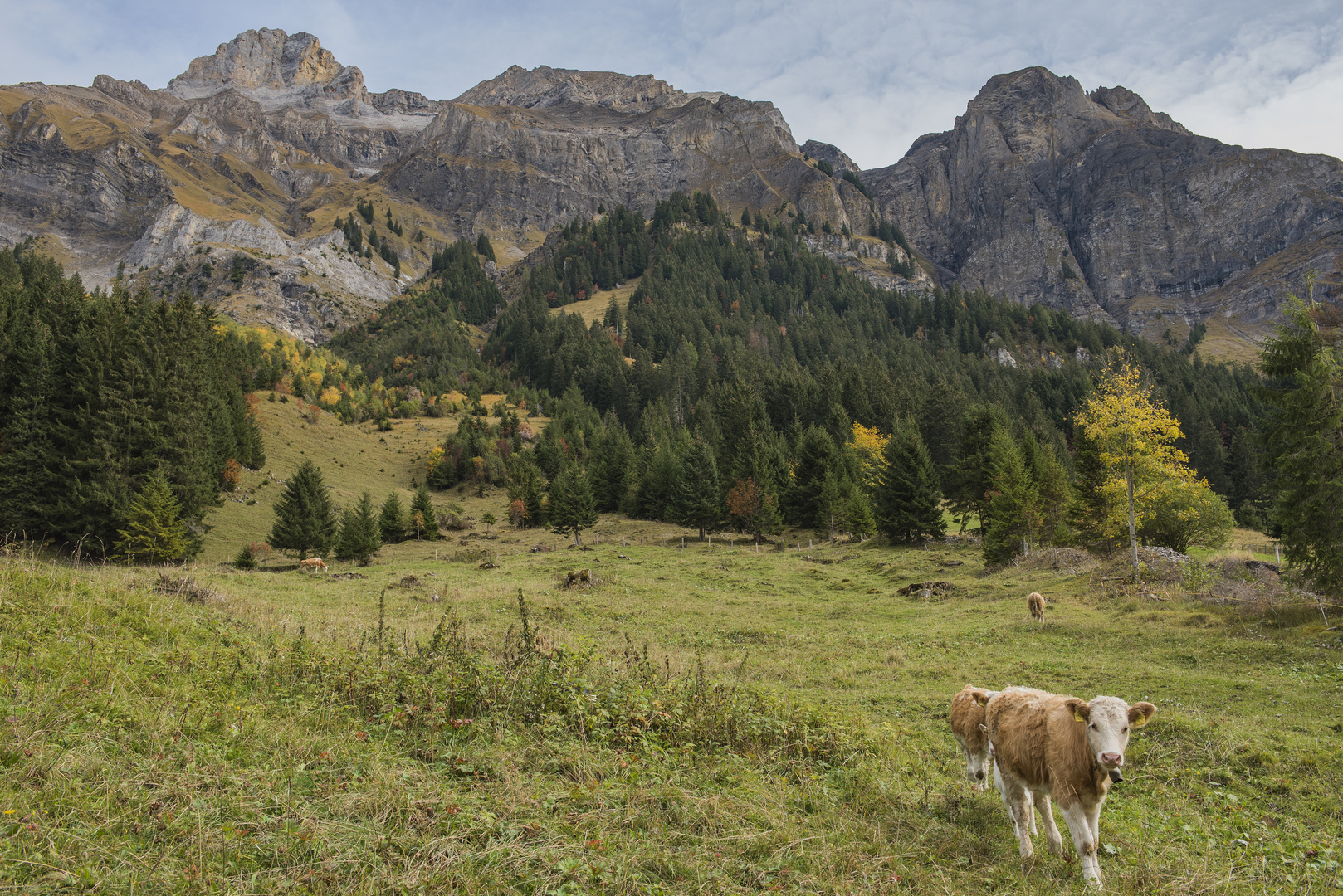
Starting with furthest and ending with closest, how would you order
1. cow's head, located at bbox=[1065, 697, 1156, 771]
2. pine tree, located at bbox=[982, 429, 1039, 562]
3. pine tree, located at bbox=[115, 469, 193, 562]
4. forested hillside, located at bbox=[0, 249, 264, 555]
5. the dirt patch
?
pine tree, located at bbox=[982, 429, 1039, 562] < forested hillside, located at bbox=[0, 249, 264, 555] < pine tree, located at bbox=[115, 469, 193, 562] < the dirt patch < cow's head, located at bbox=[1065, 697, 1156, 771]

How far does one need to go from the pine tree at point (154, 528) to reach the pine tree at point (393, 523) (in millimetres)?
27112

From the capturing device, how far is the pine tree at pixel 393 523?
201 feet

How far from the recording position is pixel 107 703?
19.4ft

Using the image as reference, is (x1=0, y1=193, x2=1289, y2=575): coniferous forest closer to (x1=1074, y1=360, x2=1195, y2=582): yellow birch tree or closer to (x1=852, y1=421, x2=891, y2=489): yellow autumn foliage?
(x1=852, y1=421, x2=891, y2=489): yellow autumn foliage

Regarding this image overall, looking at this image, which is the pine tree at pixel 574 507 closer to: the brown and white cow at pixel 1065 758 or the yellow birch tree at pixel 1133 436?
the yellow birch tree at pixel 1133 436

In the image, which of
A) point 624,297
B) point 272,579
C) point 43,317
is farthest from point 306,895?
point 624,297

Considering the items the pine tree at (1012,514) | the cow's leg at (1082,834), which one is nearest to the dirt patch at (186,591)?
the cow's leg at (1082,834)

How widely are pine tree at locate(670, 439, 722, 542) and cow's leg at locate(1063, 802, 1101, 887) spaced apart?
53.3m

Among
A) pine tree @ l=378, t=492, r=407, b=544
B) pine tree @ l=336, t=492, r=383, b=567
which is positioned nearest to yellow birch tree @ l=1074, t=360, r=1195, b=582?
pine tree @ l=336, t=492, r=383, b=567

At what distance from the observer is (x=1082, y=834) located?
5.81 meters

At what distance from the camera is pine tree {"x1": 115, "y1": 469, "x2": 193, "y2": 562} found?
104 feet

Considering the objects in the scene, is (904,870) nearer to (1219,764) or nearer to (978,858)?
(978,858)

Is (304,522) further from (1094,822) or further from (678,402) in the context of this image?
(678,402)

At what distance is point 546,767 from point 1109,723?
5685 millimetres
